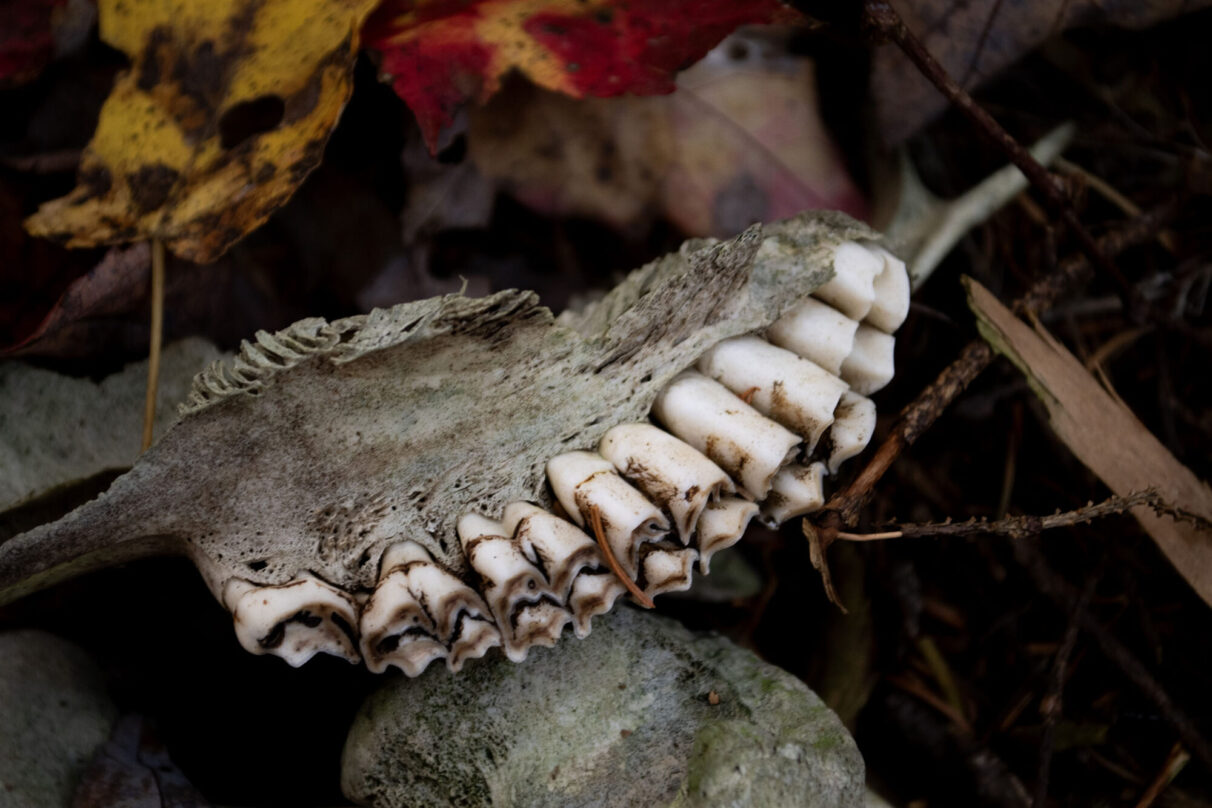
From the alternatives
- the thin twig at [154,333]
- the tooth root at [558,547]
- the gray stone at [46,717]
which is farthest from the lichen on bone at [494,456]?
the thin twig at [154,333]

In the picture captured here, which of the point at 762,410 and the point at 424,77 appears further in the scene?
the point at 424,77

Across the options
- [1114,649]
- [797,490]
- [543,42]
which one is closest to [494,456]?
[797,490]

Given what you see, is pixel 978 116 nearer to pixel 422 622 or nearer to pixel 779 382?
pixel 779 382

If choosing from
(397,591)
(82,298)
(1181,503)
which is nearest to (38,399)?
(82,298)

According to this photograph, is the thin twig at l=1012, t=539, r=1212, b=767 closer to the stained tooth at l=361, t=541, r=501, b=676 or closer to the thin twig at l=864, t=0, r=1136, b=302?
the thin twig at l=864, t=0, r=1136, b=302

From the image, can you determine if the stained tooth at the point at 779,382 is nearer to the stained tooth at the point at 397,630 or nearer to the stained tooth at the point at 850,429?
the stained tooth at the point at 850,429

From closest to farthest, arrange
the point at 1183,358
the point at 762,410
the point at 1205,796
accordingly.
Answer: the point at 762,410
the point at 1205,796
the point at 1183,358

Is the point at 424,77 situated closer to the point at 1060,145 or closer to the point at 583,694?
the point at 583,694
